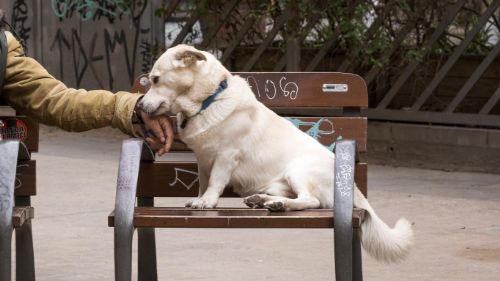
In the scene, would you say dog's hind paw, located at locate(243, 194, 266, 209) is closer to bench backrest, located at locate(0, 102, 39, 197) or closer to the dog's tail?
the dog's tail

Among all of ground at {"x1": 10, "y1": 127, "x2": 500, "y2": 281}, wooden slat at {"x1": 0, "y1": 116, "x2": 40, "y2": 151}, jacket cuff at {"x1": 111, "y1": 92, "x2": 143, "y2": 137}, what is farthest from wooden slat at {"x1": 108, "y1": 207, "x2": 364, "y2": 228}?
ground at {"x1": 10, "y1": 127, "x2": 500, "y2": 281}

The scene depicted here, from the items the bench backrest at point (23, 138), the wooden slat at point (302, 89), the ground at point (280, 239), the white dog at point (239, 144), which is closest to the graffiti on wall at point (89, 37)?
the ground at point (280, 239)

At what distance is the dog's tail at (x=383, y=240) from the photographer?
16.0 feet

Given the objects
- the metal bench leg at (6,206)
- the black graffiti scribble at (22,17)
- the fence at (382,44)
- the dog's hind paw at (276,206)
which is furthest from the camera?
the black graffiti scribble at (22,17)

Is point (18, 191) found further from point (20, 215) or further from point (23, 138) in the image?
point (20, 215)

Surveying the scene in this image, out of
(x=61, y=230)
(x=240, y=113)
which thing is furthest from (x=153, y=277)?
(x=61, y=230)

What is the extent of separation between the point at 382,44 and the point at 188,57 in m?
6.77

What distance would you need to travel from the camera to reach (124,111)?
4.80m

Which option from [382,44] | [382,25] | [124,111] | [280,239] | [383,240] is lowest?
[280,239]

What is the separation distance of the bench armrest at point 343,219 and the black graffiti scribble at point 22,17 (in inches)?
454

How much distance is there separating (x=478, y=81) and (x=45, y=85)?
7.26 meters

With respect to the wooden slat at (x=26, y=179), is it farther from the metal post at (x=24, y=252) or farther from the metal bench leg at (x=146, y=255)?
the metal bench leg at (x=146, y=255)

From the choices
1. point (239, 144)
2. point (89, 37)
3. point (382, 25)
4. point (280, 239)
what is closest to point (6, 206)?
point (239, 144)

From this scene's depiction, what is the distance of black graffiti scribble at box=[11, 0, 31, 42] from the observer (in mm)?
15508
